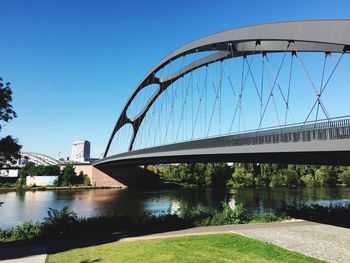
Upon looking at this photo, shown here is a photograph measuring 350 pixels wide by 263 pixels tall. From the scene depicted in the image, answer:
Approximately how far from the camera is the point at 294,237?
1406 centimetres

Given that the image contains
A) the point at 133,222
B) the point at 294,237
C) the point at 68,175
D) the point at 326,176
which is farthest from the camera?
the point at 68,175

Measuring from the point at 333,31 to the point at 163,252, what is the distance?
949 centimetres

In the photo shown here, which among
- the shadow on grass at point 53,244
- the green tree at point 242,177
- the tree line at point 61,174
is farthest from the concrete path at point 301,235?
the tree line at point 61,174

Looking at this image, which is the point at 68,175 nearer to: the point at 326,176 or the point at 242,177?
the point at 242,177

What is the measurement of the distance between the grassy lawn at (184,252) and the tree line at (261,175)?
5866cm

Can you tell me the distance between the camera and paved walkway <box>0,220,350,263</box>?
37.3 ft

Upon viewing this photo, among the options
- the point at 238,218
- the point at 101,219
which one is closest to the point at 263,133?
the point at 238,218

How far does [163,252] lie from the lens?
1109cm

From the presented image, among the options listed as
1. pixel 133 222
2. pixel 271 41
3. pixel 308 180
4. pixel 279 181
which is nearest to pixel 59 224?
pixel 133 222

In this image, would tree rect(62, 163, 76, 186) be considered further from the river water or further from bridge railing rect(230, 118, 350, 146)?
bridge railing rect(230, 118, 350, 146)

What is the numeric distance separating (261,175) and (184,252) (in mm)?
63298

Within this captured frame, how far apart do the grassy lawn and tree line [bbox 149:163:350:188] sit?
5866 cm

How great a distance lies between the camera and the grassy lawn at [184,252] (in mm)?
10430

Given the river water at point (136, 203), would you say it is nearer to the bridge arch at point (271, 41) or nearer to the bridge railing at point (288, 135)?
the bridge railing at point (288, 135)
